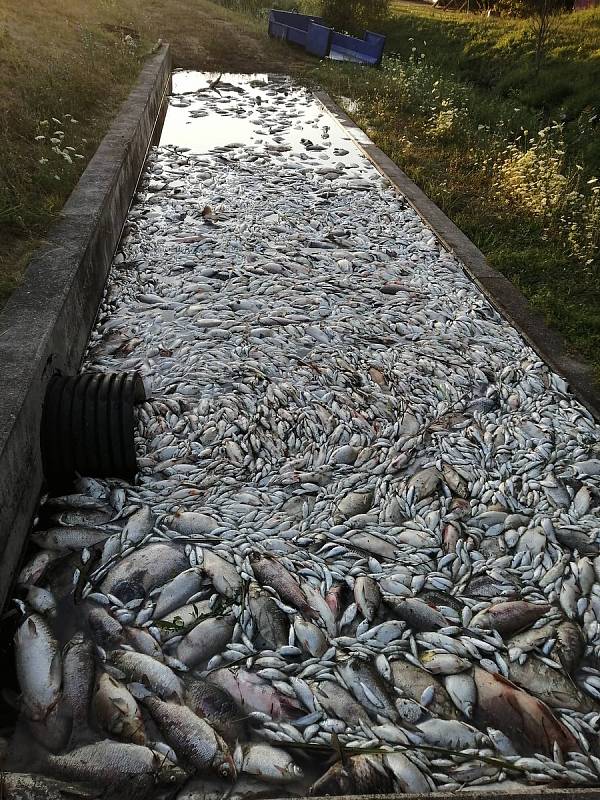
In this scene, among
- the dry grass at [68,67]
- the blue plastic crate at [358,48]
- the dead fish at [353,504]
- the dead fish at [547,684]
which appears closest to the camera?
the dead fish at [547,684]

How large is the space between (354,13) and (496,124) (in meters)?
11.0

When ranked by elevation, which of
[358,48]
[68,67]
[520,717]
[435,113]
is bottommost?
[520,717]

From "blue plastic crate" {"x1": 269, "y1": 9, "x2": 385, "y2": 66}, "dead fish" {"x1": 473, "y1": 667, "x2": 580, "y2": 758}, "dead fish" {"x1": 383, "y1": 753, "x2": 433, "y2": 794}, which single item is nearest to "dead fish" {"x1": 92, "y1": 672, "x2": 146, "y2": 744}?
"dead fish" {"x1": 383, "y1": 753, "x2": 433, "y2": 794}

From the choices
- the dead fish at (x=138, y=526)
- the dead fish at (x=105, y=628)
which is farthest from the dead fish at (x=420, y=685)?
the dead fish at (x=138, y=526)

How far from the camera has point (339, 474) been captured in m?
4.21

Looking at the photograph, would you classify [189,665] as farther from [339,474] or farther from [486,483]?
[486,483]

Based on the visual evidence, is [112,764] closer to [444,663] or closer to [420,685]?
[420,685]

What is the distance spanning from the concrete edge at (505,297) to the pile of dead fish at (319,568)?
0.15m

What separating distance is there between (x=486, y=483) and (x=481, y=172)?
661 cm

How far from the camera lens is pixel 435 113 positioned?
12.2m

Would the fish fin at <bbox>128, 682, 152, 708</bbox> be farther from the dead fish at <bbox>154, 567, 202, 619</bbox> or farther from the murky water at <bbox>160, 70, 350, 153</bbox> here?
the murky water at <bbox>160, 70, 350, 153</bbox>

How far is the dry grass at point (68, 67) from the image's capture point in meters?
6.12

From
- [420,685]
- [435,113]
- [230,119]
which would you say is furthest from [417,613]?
[435,113]

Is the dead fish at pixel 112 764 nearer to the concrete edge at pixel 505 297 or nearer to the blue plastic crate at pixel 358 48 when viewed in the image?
the concrete edge at pixel 505 297
